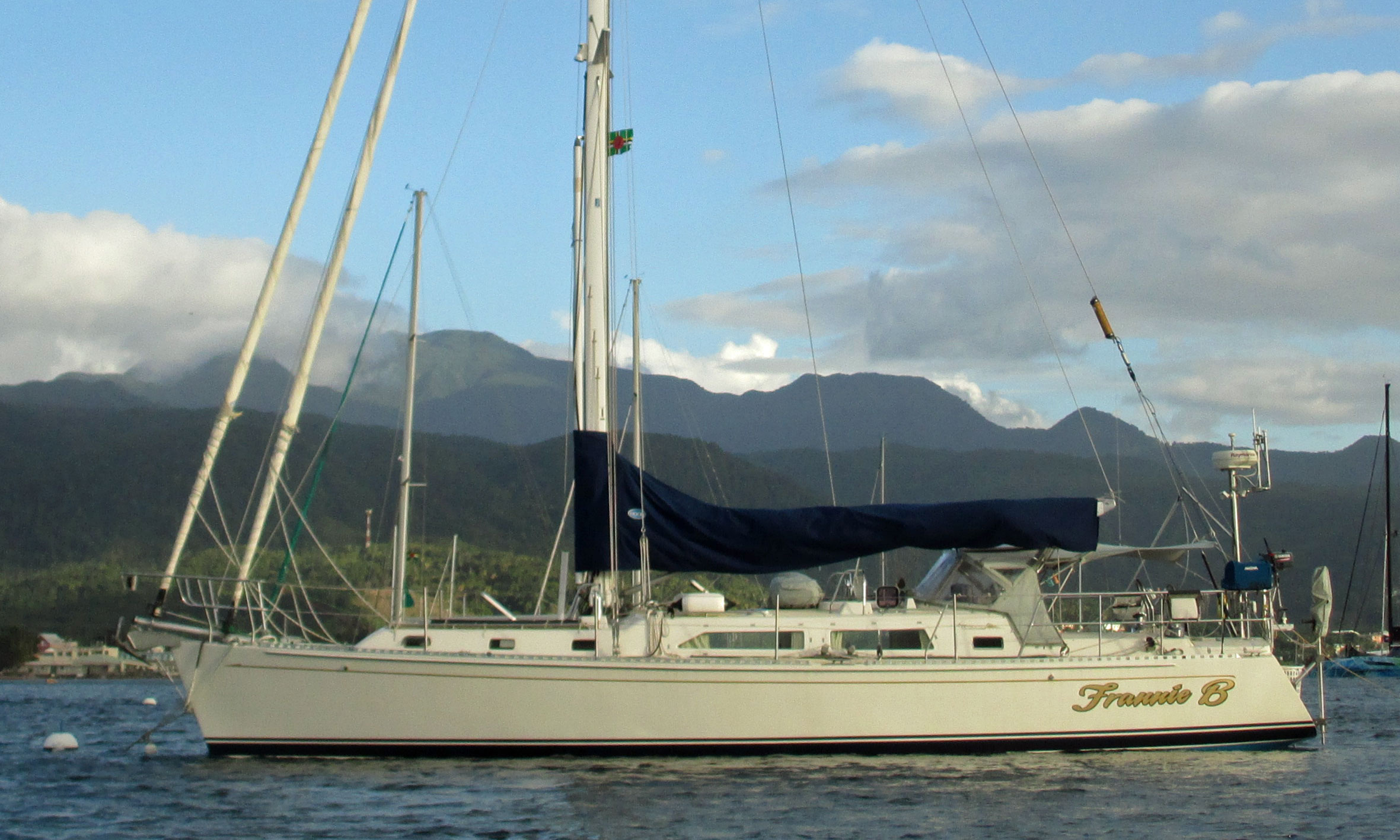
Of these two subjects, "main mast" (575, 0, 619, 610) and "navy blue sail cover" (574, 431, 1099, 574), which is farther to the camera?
"main mast" (575, 0, 619, 610)

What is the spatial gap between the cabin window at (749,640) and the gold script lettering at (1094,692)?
4628mm

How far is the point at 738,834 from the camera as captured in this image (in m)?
15.7

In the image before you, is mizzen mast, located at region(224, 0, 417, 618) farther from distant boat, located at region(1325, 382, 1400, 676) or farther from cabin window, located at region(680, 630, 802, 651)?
distant boat, located at region(1325, 382, 1400, 676)

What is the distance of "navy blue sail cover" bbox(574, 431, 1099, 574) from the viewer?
21.8 meters

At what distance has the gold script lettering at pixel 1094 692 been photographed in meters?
21.6

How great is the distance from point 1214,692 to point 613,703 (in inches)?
394

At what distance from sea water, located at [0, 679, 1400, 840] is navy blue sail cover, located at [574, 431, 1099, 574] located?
10.6 feet

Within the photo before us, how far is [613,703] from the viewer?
20.5m

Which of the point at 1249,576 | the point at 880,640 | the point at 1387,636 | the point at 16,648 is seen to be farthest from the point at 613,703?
the point at 16,648


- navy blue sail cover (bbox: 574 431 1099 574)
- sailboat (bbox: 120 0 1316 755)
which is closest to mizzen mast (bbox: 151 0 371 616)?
sailboat (bbox: 120 0 1316 755)

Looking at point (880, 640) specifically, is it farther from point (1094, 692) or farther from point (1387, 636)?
point (1387, 636)

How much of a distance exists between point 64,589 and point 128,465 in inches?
1583

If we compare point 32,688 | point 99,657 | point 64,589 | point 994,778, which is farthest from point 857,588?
point 64,589

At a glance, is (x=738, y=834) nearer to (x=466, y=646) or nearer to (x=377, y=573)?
(x=466, y=646)
